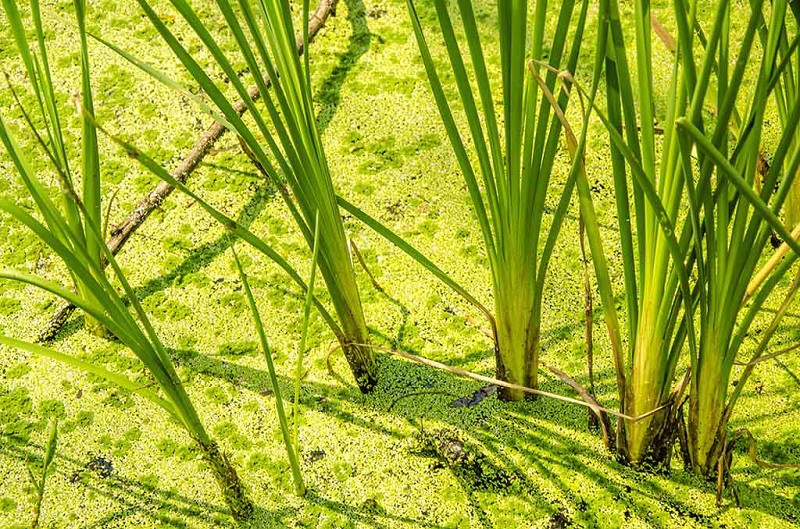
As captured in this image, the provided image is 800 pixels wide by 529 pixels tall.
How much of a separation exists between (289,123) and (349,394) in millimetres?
493

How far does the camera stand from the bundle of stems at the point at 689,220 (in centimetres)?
90

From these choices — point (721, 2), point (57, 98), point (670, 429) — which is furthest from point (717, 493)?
point (57, 98)

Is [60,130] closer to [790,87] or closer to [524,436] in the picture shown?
[524,436]

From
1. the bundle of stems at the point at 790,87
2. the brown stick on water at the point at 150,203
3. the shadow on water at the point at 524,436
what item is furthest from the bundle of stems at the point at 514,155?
the brown stick on water at the point at 150,203

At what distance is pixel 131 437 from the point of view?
1.40 metres

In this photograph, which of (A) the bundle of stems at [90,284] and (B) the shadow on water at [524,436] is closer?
(A) the bundle of stems at [90,284]

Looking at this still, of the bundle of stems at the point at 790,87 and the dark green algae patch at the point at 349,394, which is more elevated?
the bundle of stems at the point at 790,87

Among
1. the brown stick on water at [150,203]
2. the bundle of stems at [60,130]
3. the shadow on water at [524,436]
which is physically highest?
the bundle of stems at [60,130]

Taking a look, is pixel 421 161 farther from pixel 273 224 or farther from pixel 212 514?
pixel 212 514

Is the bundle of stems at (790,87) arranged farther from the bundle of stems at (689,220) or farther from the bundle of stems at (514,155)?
the bundle of stems at (514,155)

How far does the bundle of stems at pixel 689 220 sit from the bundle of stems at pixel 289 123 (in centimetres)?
38

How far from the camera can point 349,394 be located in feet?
4.75

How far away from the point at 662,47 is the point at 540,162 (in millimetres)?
1009

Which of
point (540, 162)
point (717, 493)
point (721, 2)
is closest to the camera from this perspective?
point (721, 2)
